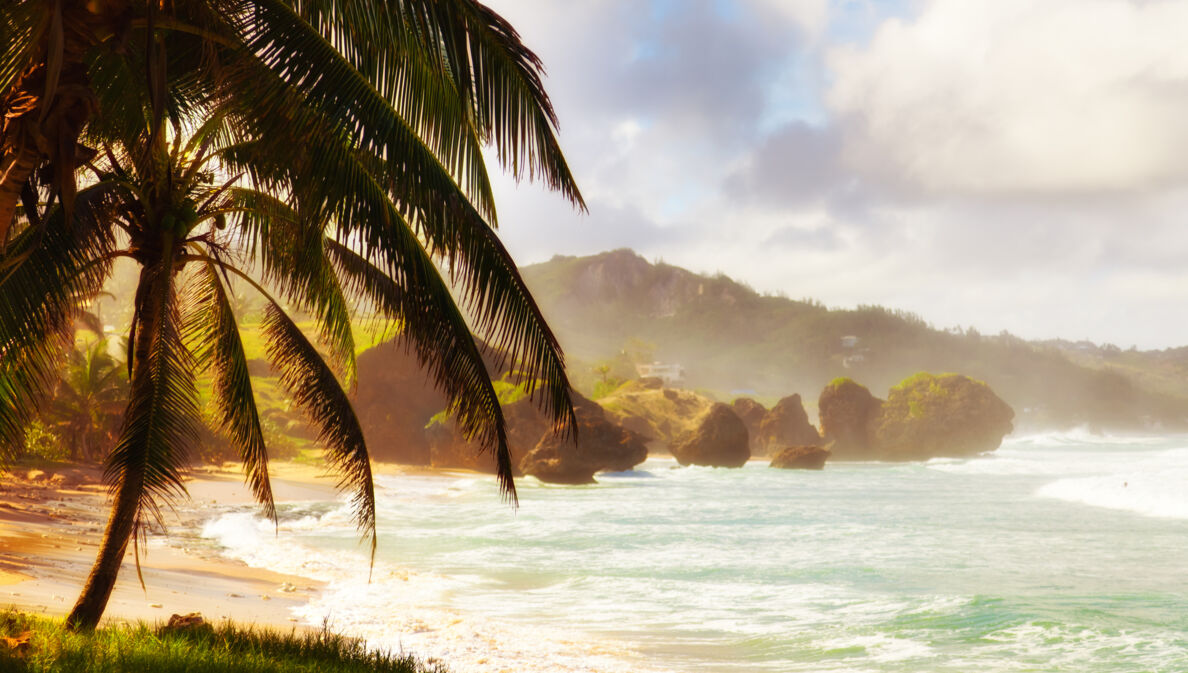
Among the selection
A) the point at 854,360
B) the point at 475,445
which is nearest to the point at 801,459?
the point at 475,445

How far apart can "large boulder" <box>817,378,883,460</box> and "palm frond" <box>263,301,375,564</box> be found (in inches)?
2386

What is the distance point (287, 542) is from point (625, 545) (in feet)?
21.8

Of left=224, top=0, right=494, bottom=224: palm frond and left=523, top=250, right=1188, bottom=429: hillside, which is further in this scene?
left=523, top=250, right=1188, bottom=429: hillside

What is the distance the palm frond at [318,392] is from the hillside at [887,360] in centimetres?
12136

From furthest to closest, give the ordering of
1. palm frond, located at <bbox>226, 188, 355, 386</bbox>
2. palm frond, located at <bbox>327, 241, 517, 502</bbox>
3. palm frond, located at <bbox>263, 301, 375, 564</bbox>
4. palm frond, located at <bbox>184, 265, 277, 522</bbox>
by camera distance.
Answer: palm frond, located at <bbox>263, 301, 375, 564</bbox>
palm frond, located at <bbox>184, 265, 277, 522</bbox>
palm frond, located at <bbox>226, 188, 355, 386</bbox>
palm frond, located at <bbox>327, 241, 517, 502</bbox>

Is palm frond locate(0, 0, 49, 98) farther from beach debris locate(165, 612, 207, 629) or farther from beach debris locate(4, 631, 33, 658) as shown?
beach debris locate(165, 612, 207, 629)

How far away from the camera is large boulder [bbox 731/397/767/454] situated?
64688mm

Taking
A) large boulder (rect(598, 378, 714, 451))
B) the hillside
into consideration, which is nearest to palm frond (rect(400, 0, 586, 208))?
large boulder (rect(598, 378, 714, 451))

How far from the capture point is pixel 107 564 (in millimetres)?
6156

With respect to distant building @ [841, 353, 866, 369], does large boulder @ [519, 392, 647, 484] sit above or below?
below

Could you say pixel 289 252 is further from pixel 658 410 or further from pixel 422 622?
pixel 658 410

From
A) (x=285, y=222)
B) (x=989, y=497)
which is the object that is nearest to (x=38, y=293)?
(x=285, y=222)

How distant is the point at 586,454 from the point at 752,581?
2189 cm

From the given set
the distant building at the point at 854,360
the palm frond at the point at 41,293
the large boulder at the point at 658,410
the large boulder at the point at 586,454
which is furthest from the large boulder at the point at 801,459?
the distant building at the point at 854,360
